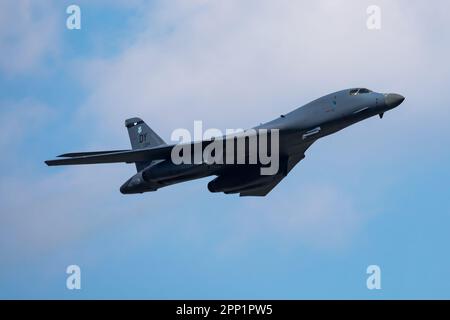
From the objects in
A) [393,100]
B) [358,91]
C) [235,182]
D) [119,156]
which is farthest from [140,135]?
[393,100]

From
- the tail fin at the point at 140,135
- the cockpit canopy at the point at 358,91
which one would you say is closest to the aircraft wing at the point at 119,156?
the tail fin at the point at 140,135

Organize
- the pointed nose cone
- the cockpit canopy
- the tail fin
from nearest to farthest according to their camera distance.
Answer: the pointed nose cone → the cockpit canopy → the tail fin

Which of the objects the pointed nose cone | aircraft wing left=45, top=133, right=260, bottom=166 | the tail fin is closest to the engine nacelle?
aircraft wing left=45, top=133, right=260, bottom=166

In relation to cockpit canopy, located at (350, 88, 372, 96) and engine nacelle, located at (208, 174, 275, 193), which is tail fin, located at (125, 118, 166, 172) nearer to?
engine nacelle, located at (208, 174, 275, 193)

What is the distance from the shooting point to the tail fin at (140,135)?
48.8 m

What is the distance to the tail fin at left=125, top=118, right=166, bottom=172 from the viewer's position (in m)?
48.8

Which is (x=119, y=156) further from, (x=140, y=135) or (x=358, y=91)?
(x=358, y=91)

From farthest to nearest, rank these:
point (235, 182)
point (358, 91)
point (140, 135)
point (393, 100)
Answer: point (140, 135) < point (235, 182) < point (358, 91) < point (393, 100)

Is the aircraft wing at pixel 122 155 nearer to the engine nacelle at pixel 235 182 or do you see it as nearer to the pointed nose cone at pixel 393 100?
the engine nacelle at pixel 235 182

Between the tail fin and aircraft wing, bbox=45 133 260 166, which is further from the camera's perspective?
the tail fin

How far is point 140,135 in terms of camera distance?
49.6 meters

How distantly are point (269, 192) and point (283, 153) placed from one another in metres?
3.83
